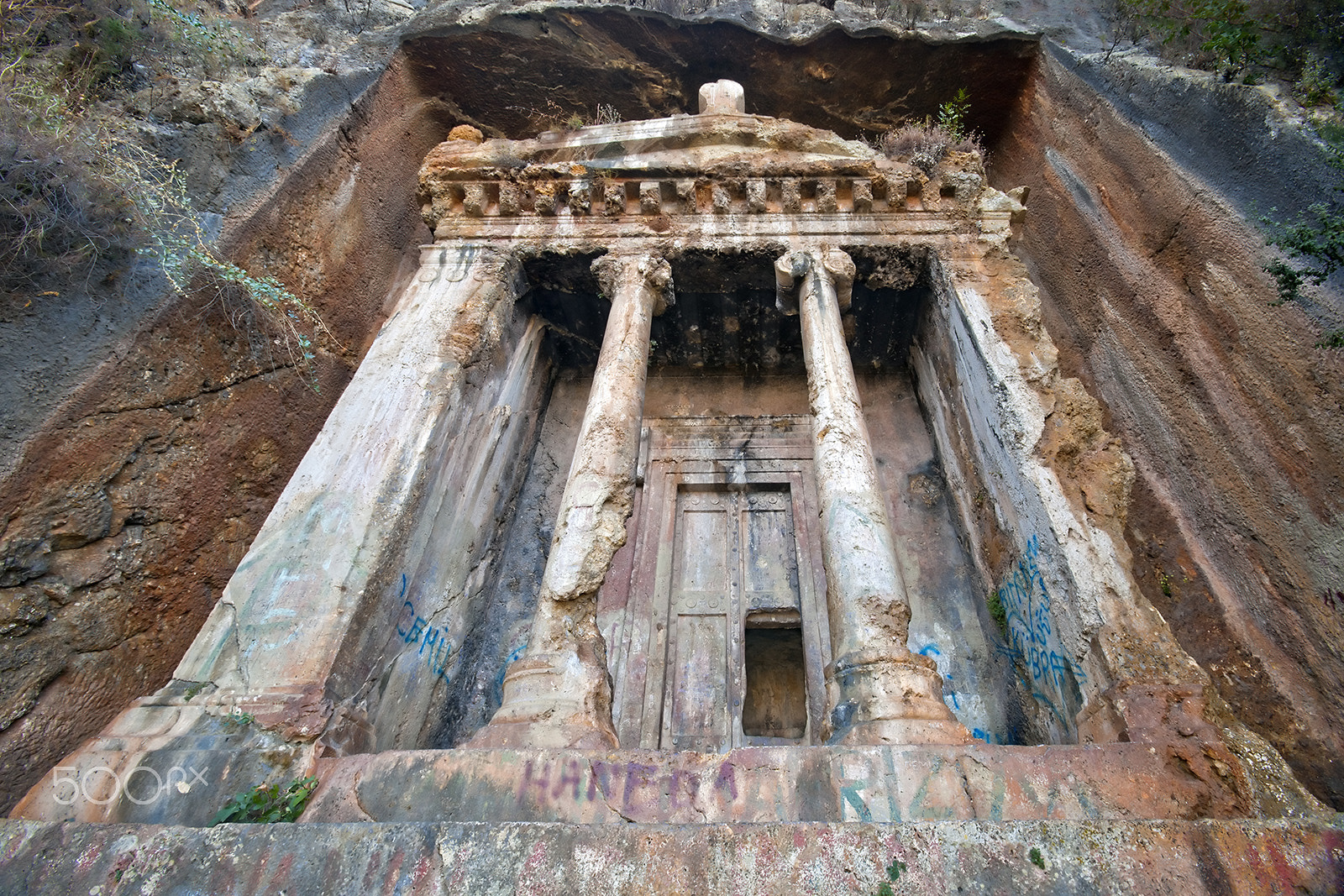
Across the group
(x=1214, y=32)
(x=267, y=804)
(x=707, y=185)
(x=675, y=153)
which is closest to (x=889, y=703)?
(x=267, y=804)

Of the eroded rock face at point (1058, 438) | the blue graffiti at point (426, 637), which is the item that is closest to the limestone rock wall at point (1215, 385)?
the eroded rock face at point (1058, 438)

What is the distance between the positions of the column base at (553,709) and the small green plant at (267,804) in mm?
739

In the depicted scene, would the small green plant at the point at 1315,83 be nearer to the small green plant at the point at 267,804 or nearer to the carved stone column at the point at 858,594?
the carved stone column at the point at 858,594

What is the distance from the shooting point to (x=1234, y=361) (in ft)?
15.9

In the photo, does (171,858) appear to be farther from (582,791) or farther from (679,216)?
(679,216)

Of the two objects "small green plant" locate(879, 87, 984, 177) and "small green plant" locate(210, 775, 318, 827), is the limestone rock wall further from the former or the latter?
"small green plant" locate(210, 775, 318, 827)

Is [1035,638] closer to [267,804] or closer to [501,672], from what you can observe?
[501,672]

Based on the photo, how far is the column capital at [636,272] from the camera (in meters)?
5.83

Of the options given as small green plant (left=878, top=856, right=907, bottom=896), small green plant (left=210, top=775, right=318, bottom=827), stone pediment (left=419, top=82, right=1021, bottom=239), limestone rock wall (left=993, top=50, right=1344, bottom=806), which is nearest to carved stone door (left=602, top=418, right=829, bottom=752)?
stone pediment (left=419, top=82, right=1021, bottom=239)

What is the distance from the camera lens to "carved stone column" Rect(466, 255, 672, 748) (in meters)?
3.30

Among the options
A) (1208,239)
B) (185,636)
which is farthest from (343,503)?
(1208,239)

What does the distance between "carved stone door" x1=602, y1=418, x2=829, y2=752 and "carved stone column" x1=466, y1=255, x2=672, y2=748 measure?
1.32 metres

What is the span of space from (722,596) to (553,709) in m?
2.85

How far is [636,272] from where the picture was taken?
5.82 meters
